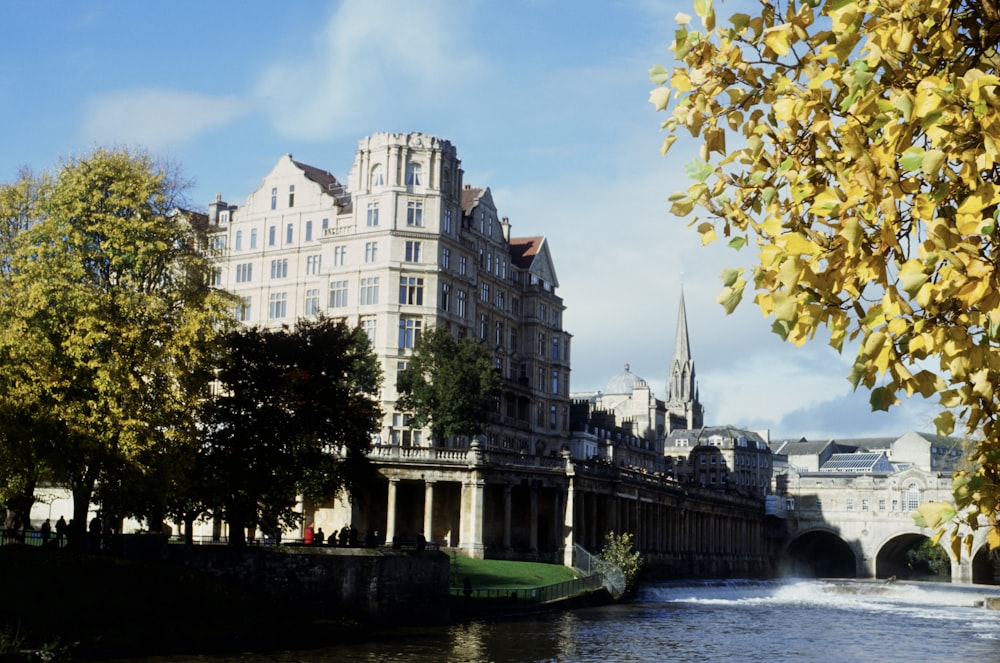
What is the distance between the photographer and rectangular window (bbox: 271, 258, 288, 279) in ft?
318

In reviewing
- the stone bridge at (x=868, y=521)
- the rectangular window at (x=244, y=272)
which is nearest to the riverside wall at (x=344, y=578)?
the rectangular window at (x=244, y=272)

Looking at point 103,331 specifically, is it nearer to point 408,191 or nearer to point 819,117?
point 819,117

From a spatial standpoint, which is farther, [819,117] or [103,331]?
[103,331]

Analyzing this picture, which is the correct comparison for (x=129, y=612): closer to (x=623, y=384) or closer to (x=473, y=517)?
(x=473, y=517)

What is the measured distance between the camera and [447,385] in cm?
7838

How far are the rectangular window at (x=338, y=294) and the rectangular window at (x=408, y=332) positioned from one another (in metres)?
5.51

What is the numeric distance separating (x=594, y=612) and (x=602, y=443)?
63.9 m

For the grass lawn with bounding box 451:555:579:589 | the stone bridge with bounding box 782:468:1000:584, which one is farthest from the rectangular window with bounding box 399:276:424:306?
the stone bridge with bounding box 782:468:1000:584

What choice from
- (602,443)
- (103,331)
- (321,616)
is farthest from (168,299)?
(602,443)

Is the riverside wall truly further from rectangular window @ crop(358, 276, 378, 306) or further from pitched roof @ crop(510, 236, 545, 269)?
pitched roof @ crop(510, 236, 545, 269)

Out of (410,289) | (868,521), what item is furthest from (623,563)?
(868,521)

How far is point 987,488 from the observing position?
762cm

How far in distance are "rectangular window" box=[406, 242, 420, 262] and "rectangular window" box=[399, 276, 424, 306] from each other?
1475mm

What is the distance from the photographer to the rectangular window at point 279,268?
97000 millimetres
